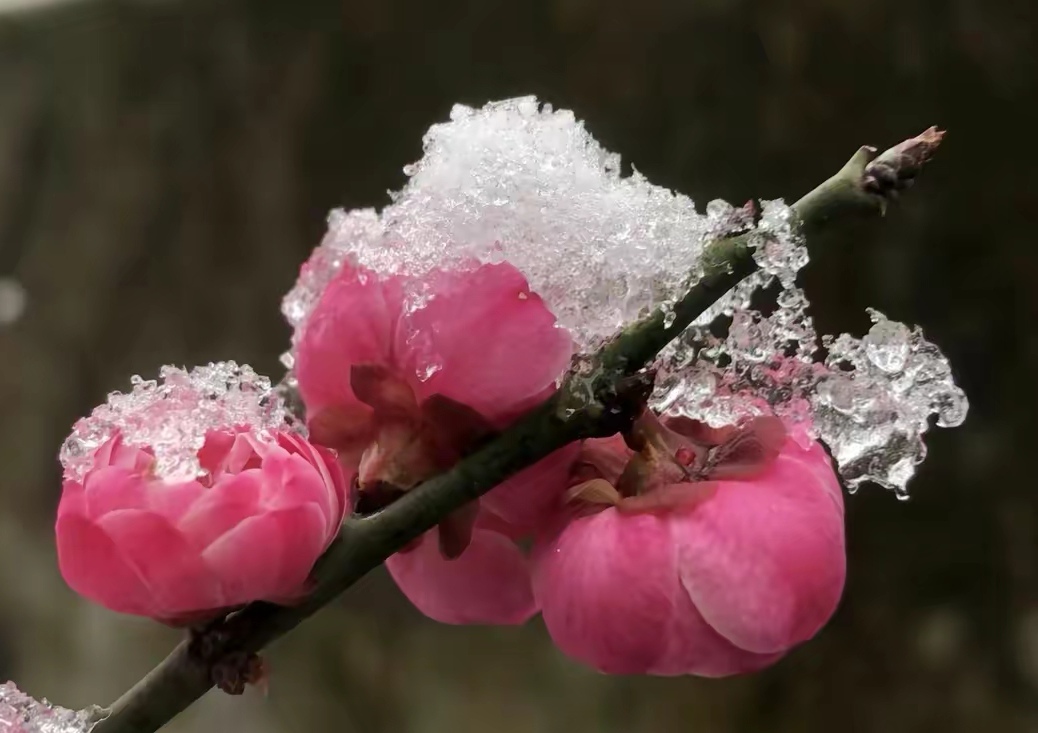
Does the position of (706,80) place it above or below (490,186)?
below

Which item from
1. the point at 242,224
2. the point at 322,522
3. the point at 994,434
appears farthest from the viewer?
the point at 242,224

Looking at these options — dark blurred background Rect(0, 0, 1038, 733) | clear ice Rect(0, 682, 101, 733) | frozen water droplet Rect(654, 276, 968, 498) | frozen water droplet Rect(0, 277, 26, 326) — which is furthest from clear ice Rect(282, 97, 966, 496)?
frozen water droplet Rect(0, 277, 26, 326)

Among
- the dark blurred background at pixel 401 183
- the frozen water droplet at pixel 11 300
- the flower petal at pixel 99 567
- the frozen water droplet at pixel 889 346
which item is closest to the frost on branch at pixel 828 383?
the frozen water droplet at pixel 889 346

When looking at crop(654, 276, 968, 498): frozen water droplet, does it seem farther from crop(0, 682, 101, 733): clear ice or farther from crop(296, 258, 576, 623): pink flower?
crop(0, 682, 101, 733): clear ice

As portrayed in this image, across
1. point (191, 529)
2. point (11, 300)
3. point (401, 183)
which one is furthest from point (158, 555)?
point (11, 300)

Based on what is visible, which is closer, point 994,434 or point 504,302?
point 504,302

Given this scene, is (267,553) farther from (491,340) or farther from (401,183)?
(401,183)

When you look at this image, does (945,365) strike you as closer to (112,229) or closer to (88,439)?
(88,439)

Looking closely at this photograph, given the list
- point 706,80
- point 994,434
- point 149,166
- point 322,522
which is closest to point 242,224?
point 149,166
